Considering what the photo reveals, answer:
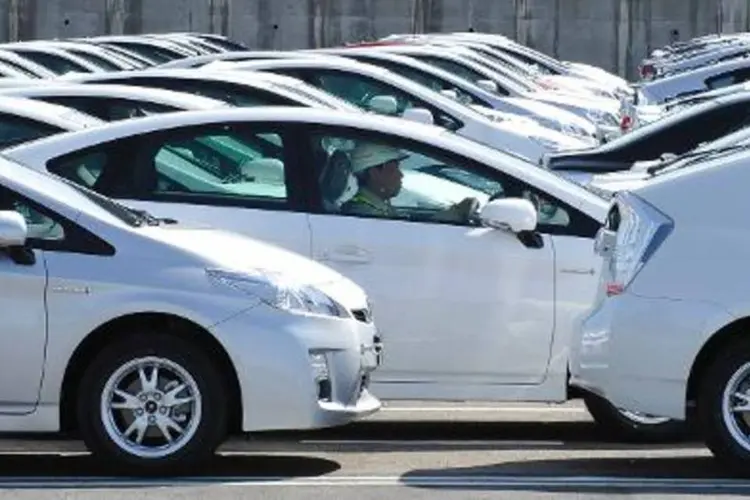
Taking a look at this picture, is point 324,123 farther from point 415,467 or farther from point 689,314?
point 689,314

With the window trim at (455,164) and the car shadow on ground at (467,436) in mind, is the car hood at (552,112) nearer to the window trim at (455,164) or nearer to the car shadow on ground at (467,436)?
the car shadow on ground at (467,436)

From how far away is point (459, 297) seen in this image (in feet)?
36.4

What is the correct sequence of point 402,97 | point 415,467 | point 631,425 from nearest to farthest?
1. point 415,467
2. point 631,425
3. point 402,97

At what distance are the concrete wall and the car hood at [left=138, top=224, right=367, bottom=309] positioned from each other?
37.6 meters

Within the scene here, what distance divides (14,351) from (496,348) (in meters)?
2.46

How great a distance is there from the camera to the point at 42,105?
45.3ft

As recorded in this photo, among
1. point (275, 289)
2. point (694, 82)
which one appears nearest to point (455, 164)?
point (275, 289)

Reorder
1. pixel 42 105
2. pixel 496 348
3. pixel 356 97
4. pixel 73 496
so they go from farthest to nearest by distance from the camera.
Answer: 1. pixel 356 97
2. pixel 42 105
3. pixel 496 348
4. pixel 73 496

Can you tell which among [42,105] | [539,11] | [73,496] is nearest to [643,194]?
[73,496]

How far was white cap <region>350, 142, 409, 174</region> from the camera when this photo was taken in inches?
452

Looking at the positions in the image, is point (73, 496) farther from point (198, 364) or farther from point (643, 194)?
point (643, 194)

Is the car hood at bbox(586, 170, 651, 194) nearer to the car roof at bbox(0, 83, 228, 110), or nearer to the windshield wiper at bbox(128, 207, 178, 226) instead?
the car roof at bbox(0, 83, 228, 110)

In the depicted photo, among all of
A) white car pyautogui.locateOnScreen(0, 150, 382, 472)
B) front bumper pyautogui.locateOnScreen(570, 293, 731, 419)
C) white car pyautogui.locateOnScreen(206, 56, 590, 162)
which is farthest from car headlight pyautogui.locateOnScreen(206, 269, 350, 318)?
white car pyautogui.locateOnScreen(206, 56, 590, 162)

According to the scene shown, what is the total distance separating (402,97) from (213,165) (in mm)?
7781
